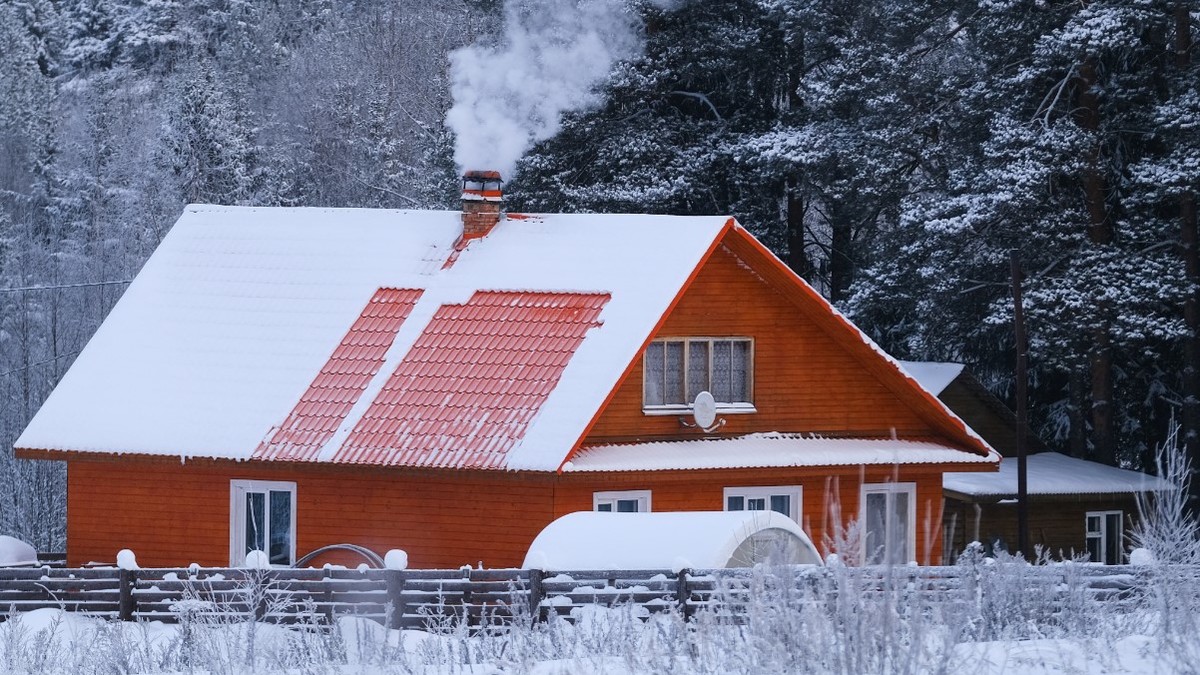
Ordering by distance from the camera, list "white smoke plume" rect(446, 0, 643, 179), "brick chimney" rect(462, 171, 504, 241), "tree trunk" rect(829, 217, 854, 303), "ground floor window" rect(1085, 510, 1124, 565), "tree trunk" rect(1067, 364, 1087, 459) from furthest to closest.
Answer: "tree trunk" rect(829, 217, 854, 303)
"tree trunk" rect(1067, 364, 1087, 459)
"ground floor window" rect(1085, 510, 1124, 565)
"white smoke plume" rect(446, 0, 643, 179)
"brick chimney" rect(462, 171, 504, 241)

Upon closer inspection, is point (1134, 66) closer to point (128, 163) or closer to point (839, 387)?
point (839, 387)

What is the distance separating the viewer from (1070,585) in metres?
12.6

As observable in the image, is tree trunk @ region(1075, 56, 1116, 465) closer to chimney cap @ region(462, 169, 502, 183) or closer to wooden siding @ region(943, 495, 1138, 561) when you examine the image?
wooden siding @ region(943, 495, 1138, 561)

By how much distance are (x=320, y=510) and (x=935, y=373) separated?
52.2 ft

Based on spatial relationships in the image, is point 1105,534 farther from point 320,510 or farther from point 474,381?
point 320,510

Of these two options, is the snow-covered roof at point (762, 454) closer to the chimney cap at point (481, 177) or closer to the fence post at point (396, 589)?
the fence post at point (396, 589)

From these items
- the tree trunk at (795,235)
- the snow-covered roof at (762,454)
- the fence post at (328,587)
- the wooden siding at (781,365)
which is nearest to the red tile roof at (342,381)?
the snow-covered roof at (762,454)

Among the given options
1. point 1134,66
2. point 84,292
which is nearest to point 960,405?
point 1134,66

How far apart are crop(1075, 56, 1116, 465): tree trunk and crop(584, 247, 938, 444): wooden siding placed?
917 cm

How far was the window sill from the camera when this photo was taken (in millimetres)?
23375

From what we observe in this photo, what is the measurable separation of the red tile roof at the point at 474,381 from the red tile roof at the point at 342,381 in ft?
1.50

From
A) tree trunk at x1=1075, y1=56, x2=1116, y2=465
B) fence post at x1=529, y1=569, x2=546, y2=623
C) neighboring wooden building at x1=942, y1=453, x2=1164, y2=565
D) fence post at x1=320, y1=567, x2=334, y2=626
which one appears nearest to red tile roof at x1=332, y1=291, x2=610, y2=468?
fence post at x1=320, y1=567, x2=334, y2=626

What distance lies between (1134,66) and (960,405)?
25.2ft

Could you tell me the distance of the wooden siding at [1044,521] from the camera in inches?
1281
